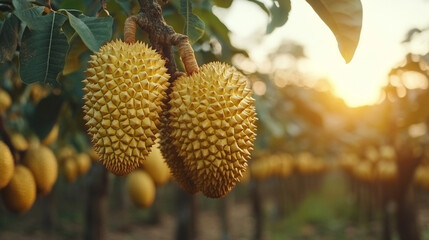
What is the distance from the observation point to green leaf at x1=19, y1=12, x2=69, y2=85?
3.50 ft

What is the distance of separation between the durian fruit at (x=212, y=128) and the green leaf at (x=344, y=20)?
26 cm

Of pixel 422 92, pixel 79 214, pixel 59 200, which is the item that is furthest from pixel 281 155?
pixel 59 200

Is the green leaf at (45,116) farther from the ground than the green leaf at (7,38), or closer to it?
closer to it

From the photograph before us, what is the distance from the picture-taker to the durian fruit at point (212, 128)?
942 millimetres

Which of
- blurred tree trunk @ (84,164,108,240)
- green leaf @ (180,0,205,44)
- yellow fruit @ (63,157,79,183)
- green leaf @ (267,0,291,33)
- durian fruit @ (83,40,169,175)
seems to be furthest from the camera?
yellow fruit @ (63,157,79,183)

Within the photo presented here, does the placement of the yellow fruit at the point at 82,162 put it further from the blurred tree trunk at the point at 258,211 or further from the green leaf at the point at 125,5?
the blurred tree trunk at the point at 258,211

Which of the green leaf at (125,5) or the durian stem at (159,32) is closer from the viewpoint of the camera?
the durian stem at (159,32)


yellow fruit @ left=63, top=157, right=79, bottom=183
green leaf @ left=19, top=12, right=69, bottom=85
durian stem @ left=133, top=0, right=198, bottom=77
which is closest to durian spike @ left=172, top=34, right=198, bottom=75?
durian stem @ left=133, top=0, right=198, bottom=77

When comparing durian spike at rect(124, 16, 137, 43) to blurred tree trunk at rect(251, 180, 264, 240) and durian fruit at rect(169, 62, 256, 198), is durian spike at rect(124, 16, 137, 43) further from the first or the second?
blurred tree trunk at rect(251, 180, 264, 240)

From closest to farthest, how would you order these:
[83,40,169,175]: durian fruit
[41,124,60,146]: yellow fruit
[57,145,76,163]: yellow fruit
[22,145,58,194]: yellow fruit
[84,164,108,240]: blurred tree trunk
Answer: [83,40,169,175]: durian fruit, [22,145,58,194]: yellow fruit, [41,124,60,146]: yellow fruit, [84,164,108,240]: blurred tree trunk, [57,145,76,163]: yellow fruit

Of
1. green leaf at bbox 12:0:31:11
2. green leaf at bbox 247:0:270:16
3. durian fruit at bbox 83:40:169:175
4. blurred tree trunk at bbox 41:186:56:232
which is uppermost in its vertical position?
green leaf at bbox 247:0:270:16

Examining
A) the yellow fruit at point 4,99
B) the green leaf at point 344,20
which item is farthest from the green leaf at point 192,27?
the yellow fruit at point 4,99

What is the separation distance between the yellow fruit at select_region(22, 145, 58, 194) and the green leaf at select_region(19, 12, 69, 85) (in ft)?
2.83

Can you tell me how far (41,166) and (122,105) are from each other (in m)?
1.09
